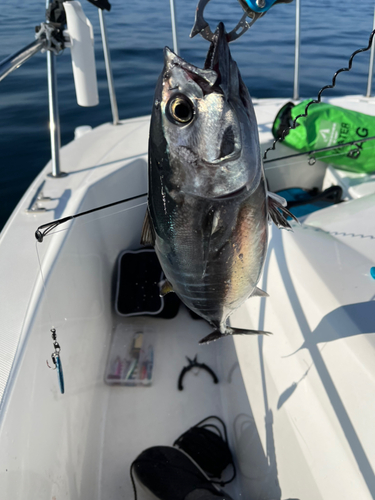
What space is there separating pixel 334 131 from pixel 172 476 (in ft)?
9.44

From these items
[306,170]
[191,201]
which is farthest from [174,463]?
[306,170]

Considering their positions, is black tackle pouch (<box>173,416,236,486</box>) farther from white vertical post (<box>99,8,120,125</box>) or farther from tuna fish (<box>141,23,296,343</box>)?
white vertical post (<box>99,8,120,125</box>)

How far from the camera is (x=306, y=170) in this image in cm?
367

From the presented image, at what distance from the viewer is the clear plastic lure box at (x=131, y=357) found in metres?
2.62

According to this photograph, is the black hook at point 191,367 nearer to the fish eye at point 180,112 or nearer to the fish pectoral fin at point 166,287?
the fish pectoral fin at point 166,287

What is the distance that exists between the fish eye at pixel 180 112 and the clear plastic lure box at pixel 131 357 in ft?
7.29

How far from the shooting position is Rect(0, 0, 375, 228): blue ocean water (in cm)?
548

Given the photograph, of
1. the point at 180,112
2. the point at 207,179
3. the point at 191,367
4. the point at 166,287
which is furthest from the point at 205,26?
the point at 191,367

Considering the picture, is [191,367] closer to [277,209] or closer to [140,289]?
[140,289]

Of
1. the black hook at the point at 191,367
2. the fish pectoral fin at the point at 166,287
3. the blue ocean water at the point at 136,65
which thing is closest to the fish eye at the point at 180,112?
the fish pectoral fin at the point at 166,287

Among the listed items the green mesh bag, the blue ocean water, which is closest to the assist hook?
the green mesh bag

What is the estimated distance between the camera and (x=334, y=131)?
3174mm

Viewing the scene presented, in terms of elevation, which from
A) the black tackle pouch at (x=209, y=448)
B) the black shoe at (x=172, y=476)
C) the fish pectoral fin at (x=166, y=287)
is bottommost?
the black tackle pouch at (x=209, y=448)

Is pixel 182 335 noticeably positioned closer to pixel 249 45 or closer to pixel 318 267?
pixel 318 267
